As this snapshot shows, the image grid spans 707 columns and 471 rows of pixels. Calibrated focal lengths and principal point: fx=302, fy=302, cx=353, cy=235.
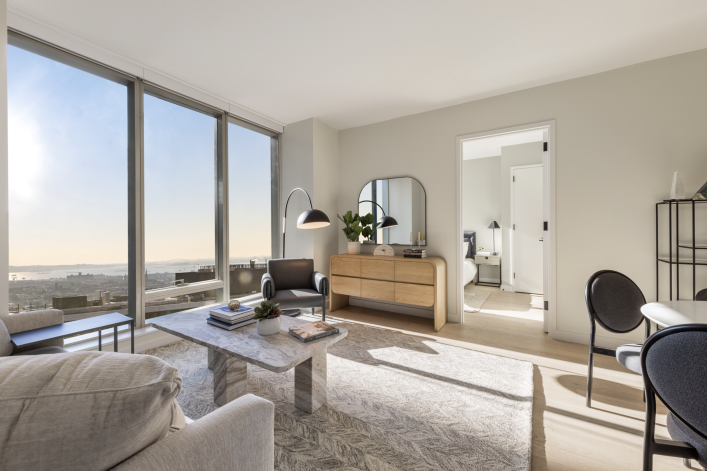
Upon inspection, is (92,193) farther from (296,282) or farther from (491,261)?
(491,261)

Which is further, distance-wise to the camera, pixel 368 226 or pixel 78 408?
pixel 368 226

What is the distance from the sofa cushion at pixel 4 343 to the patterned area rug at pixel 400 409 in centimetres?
94

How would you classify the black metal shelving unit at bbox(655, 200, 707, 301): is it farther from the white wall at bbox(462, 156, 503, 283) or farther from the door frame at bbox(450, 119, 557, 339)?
the white wall at bbox(462, 156, 503, 283)

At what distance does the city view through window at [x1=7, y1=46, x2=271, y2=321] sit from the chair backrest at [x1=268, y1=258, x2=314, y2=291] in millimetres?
751

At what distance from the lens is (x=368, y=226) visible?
4.31 metres

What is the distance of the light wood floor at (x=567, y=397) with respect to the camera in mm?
1549

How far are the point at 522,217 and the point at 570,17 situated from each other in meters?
3.69

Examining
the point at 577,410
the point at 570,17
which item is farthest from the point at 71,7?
the point at 577,410

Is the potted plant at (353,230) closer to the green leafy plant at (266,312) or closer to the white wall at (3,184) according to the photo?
the green leafy plant at (266,312)

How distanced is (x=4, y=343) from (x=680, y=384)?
114 inches

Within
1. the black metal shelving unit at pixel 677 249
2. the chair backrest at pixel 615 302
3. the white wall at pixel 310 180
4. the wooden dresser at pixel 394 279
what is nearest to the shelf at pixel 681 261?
the black metal shelving unit at pixel 677 249

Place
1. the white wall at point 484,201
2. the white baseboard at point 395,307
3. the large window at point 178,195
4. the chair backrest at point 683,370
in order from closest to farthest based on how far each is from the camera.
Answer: the chair backrest at point 683,370, the large window at point 178,195, the white baseboard at point 395,307, the white wall at point 484,201

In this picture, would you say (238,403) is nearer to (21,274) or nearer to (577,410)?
(577,410)

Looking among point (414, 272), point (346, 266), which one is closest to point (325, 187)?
point (346, 266)
